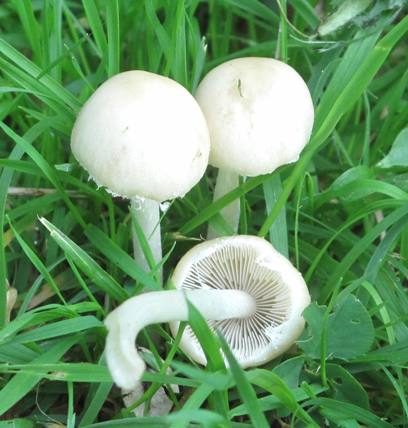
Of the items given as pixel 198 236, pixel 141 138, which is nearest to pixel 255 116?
pixel 141 138

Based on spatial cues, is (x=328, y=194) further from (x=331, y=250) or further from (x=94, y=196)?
(x=94, y=196)

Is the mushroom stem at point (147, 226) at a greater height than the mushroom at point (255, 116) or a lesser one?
lesser

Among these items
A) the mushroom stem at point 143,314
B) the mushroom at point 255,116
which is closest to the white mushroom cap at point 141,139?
the mushroom at point 255,116

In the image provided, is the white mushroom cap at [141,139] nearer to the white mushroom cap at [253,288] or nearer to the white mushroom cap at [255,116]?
the white mushroom cap at [255,116]

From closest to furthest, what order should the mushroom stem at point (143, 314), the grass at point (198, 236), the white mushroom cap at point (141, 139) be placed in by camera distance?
the mushroom stem at point (143, 314)
the white mushroom cap at point (141, 139)
the grass at point (198, 236)

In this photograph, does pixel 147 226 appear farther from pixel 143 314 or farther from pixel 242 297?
pixel 143 314

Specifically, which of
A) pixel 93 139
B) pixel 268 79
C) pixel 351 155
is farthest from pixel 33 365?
pixel 351 155

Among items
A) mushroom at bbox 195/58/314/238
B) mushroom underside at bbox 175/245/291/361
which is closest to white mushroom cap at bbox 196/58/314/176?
mushroom at bbox 195/58/314/238

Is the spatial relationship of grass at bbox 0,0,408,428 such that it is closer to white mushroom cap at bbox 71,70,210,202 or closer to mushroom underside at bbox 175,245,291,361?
mushroom underside at bbox 175,245,291,361
